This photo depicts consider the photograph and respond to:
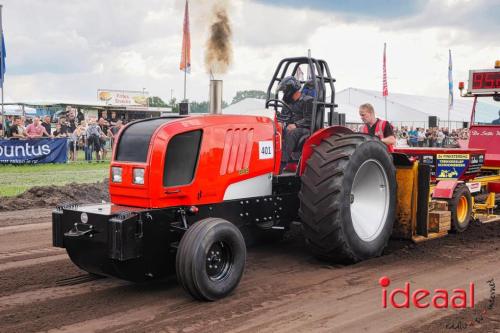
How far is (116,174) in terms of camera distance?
207 inches

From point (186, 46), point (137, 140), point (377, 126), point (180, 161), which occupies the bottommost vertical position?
point (180, 161)

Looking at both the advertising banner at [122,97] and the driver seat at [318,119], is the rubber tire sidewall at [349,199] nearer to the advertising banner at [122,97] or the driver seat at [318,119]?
the driver seat at [318,119]

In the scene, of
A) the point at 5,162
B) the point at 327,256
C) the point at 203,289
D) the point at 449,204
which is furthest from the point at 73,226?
the point at 5,162

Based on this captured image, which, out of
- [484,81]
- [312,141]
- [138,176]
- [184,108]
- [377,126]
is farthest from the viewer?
[484,81]

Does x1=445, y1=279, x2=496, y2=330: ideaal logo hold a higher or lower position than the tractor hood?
lower

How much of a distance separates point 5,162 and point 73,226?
13446mm

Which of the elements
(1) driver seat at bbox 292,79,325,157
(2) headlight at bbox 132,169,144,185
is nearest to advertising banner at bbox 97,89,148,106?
(1) driver seat at bbox 292,79,325,157

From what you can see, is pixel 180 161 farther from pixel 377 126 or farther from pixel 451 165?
Answer: pixel 451 165

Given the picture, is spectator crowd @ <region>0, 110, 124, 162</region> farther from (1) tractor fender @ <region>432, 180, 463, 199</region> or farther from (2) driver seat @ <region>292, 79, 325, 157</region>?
(2) driver seat @ <region>292, 79, 325, 157</region>

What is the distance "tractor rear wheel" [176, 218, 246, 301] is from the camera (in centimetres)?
464

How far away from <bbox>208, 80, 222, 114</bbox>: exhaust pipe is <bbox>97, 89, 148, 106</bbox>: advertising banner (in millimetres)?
42197

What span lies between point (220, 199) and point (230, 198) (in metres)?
0.16

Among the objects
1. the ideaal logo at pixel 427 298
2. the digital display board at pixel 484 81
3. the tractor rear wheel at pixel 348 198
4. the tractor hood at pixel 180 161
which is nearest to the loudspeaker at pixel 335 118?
the tractor rear wheel at pixel 348 198

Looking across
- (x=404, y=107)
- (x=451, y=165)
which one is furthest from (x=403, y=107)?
(x=451, y=165)
